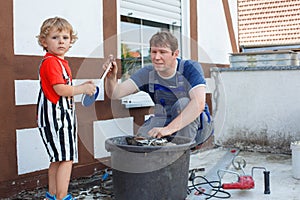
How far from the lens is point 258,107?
452cm

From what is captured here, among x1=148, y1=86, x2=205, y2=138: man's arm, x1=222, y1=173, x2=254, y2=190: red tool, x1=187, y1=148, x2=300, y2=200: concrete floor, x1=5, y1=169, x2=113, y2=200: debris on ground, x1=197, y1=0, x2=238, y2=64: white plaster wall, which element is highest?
x1=197, y1=0, x2=238, y2=64: white plaster wall

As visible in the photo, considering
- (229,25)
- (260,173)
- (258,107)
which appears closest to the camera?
(260,173)

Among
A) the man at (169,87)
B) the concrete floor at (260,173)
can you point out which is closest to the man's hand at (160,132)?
the man at (169,87)

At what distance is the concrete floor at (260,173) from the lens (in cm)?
269

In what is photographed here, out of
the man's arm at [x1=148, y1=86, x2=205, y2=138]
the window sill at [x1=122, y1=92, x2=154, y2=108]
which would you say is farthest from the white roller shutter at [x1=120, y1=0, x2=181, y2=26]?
the man's arm at [x1=148, y1=86, x2=205, y2=138]

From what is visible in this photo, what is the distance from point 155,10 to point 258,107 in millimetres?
1628

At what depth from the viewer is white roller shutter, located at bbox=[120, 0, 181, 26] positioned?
12.3 feet

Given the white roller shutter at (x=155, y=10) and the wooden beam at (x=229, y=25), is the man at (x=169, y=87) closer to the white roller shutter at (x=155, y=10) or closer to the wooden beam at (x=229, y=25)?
the white roller shutter at (x=155, y=10)

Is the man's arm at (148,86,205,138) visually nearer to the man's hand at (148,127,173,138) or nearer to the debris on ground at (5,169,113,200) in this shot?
the man's hand at (148,127,173,138)

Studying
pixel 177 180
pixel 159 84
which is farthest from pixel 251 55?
pixel 177 180

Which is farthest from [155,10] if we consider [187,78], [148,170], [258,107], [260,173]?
[148,170]

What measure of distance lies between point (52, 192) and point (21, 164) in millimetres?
569

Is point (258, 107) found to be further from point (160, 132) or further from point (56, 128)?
point (56, 128)

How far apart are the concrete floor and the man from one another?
0.54 m
